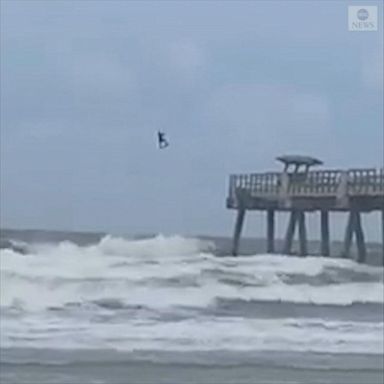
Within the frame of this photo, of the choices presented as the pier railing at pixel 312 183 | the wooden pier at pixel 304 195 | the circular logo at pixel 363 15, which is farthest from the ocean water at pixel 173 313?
the circular logo at pixel 363 15

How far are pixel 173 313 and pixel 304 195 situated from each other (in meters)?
0.83

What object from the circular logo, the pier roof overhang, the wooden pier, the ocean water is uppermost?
the circular logo

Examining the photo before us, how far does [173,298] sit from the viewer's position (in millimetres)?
6410

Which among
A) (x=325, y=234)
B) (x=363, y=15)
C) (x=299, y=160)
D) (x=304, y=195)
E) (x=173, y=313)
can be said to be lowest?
(x=173, y=313)

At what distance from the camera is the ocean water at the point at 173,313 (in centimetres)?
631

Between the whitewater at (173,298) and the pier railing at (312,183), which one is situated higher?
the pier railing at (312,183)

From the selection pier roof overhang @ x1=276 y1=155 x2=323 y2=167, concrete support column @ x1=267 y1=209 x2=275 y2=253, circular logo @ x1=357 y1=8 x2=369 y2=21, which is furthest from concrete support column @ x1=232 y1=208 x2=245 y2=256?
circular logo @ x1=357 y1=8 x2=369 y2=21

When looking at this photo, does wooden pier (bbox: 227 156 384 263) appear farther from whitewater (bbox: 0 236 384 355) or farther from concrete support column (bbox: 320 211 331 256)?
whitewater (bbox: 0 236 384 355)

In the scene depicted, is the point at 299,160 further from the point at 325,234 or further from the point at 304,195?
the point at 325,234

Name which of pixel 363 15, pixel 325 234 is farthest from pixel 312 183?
pixel 363 15

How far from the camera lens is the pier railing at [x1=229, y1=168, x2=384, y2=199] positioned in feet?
20.7

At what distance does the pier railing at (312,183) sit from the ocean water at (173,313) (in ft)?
0.99

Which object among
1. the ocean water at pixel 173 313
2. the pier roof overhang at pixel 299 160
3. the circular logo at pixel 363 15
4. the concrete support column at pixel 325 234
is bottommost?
the ocean water at pixel 173 313

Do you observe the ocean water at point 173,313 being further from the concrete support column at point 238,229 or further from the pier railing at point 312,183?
the pier railing at point 312,183
